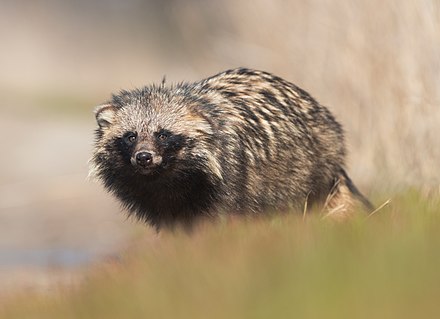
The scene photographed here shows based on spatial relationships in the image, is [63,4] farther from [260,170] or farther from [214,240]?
[214,240]

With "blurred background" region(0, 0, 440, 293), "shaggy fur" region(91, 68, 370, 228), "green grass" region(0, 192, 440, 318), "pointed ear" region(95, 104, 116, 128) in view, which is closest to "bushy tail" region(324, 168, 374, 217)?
"shaggy fur" region(91, 68, 370, 228)

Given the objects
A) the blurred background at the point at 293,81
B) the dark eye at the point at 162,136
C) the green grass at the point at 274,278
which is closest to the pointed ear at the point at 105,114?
the dark eye at the point at 162,136

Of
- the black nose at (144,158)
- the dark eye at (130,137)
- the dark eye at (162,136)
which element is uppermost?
the dark eye at (162,136)

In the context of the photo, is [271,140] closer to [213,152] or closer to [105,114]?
[213,152]

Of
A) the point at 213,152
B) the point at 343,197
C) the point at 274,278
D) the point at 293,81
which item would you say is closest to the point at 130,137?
the point at 213,152

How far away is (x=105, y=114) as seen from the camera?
7.71 m

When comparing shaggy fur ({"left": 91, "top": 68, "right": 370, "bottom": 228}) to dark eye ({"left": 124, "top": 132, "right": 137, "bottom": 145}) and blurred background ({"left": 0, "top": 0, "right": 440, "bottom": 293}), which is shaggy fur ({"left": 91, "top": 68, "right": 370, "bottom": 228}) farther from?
blurred background ({"left": 0, "top": 0, "right": 440, "bottom": 293})

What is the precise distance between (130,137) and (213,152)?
55 cm

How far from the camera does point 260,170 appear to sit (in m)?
7.63

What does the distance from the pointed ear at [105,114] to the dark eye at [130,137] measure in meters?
0.25

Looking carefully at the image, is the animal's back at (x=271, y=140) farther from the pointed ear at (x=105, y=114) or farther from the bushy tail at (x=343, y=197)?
the pointed ear at (x=105, y=114)

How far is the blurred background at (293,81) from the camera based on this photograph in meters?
9.57

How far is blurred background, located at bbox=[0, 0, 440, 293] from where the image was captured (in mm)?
9570

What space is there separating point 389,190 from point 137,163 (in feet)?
8.93
